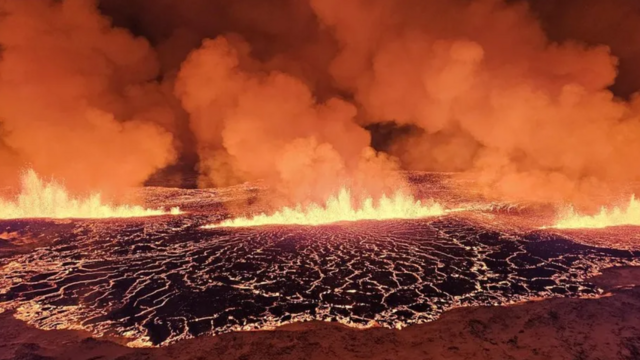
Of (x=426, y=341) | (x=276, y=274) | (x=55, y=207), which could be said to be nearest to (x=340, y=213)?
(x=276, y=274)

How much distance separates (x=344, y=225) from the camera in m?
20.5

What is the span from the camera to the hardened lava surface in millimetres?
8383

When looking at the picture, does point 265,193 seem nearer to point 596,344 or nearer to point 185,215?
point 185,215

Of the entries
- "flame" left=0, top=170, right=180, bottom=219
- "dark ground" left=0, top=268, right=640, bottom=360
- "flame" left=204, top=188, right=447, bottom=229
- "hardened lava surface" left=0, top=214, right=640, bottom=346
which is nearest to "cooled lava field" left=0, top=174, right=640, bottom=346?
"hardened lava surface" left=0, top=214, right=640, bottom=346

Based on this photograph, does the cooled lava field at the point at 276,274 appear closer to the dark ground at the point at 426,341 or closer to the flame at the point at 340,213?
the dark ground at the point at 426,341

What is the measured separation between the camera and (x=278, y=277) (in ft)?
36.8

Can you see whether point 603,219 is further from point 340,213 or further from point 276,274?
point 276,274

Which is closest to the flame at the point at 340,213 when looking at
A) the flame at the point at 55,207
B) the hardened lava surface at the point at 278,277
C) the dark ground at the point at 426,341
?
the hardened lava surface at the point at 278,277

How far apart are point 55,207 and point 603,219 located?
3577 cm

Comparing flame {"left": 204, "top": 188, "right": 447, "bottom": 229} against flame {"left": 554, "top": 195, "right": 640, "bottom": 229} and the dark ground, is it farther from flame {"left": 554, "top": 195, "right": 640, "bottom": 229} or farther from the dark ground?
the dark ground

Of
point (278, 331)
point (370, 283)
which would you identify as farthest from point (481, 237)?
point (278, 331)

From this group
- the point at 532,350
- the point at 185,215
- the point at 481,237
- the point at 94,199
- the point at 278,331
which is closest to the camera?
the point at 532,350

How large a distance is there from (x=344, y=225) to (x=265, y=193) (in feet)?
60.5

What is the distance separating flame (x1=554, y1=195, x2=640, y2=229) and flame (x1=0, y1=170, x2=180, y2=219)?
2609cm
